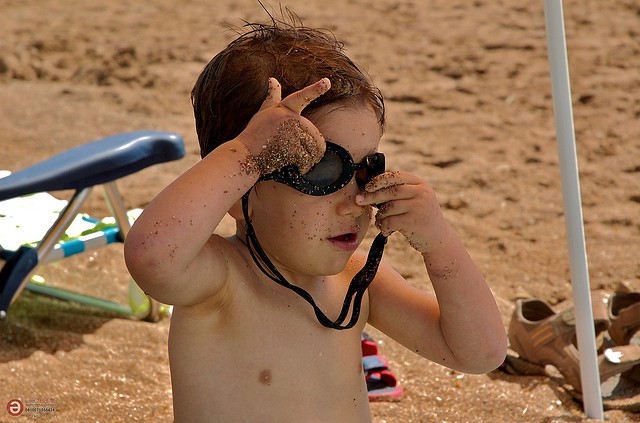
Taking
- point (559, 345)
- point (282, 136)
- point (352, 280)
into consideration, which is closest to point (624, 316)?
point (559, 345)

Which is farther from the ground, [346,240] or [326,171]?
[326,171]

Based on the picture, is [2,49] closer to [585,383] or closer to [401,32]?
[401,32]

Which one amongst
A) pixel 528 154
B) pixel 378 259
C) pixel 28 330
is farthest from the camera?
pixel 528 154

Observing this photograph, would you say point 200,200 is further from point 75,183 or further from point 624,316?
point 624,316

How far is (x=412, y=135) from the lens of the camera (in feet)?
16.5

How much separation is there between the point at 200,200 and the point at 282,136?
0.18 m

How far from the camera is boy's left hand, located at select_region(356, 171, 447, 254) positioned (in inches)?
67.4

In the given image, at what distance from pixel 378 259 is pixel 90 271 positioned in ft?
6.53

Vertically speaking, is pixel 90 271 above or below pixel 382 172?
below

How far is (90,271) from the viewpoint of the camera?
364cm

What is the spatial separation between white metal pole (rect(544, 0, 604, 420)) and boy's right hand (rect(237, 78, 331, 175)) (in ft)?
2.93

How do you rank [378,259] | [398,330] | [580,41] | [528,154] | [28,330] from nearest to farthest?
1. [378,259]
2. [398,330]
3. [28,330]
4. [528,154]
5. [580,41]

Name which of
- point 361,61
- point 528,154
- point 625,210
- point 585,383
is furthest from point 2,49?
point 585,383

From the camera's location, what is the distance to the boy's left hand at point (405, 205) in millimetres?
1713
